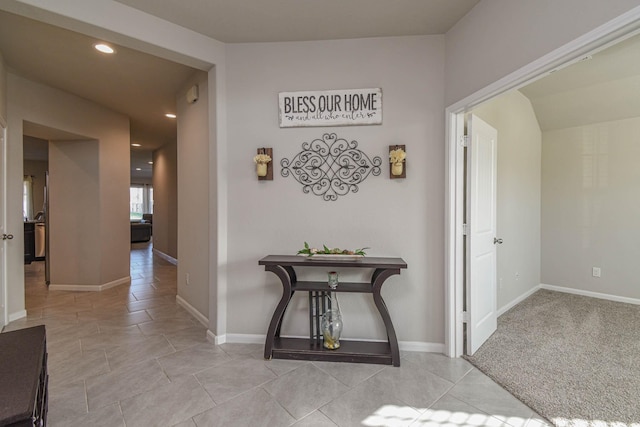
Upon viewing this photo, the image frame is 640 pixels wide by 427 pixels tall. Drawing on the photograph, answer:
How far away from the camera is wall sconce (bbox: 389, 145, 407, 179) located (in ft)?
8.05

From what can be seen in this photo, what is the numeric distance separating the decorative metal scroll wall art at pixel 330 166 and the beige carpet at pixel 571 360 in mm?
1766

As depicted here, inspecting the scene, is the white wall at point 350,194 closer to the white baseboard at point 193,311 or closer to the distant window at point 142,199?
the white baseboard at point 193,311

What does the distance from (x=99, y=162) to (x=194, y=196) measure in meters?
2.22

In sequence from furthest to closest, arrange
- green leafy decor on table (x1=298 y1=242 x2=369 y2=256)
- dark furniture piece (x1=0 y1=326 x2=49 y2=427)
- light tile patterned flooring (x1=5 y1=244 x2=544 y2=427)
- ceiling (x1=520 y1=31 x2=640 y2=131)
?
ceiling (x1=520 y1=31 x2=640 y2=131) → green leafy decor on table (x1=298 y1=242 x2=369 y2=256) → light tile patterned flooring (x1=5 y1=244 x2=544 y2=427) → dark furniture piece (x1=0 y1=326 x2=49 y2=427)

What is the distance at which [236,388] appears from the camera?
80.7 inches

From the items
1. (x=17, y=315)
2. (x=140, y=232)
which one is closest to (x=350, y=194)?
(x=17, y=315)

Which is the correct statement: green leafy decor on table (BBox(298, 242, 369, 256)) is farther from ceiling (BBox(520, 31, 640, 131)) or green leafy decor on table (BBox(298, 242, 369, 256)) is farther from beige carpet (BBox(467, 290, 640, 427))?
ceiling (BBox(520, 31, 640, 131))

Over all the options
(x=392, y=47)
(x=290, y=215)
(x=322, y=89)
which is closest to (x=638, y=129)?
(x=392, y=47)

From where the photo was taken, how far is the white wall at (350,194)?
8.43 ft

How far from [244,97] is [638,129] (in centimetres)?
484

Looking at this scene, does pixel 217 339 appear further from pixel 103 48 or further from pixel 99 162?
pixel 99 162

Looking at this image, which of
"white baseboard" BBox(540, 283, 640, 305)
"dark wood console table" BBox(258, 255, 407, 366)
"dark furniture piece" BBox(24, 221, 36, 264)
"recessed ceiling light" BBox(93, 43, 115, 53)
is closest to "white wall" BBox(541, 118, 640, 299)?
"white baseboard" BBox(540, 283, 640, 305)

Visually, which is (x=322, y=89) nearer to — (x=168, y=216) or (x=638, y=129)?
(x=638, y=129)

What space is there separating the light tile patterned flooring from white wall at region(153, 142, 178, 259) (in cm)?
376
